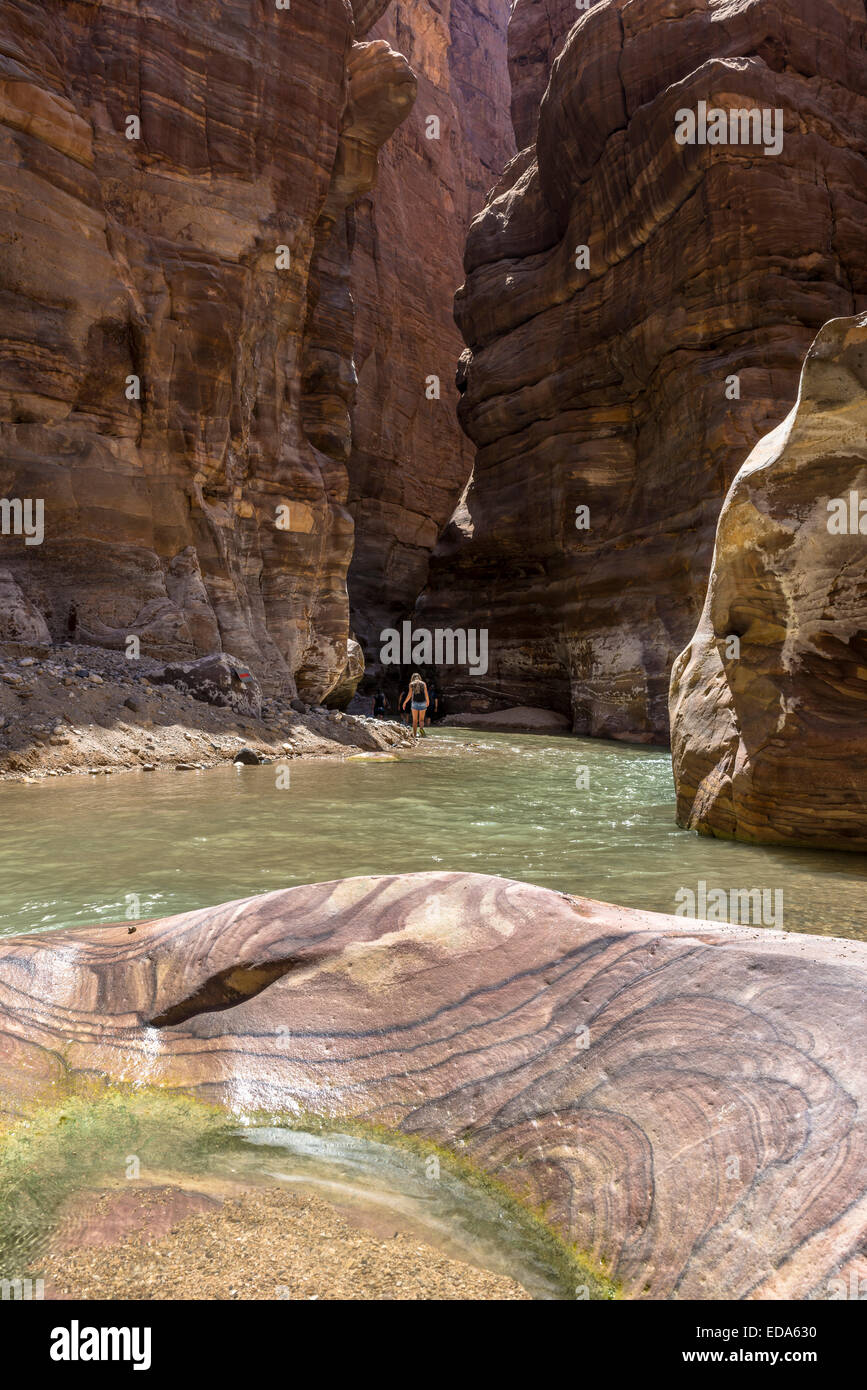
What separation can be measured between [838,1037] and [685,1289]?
51cm

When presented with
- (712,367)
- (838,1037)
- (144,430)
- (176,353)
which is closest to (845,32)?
(712,367)

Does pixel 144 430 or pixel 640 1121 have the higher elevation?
pixel 144 430

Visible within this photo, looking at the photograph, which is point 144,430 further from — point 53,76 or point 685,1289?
point 685,1289

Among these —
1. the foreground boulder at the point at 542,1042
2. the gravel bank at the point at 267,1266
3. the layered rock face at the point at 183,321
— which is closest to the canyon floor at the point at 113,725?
the layered rock face at the point at 183,321

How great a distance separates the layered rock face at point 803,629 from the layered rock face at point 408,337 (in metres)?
26.8

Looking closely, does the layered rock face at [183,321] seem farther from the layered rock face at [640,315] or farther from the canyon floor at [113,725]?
the layered rock face at [640,315]

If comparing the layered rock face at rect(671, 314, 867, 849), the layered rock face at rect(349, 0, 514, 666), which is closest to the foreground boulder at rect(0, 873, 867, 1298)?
the layered rock face at rect(671, 314, 867, 849)

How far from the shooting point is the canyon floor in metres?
9.34

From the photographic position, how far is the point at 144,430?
14.6m

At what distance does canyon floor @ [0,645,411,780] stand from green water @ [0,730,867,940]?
2.22 feet

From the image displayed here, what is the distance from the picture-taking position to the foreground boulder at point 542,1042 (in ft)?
4.21

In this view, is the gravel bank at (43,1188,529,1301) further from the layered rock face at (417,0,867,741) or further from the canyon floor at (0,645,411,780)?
the layered rock face at (417,0,867,741)

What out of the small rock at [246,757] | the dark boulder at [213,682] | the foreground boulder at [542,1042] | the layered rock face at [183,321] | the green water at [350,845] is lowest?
the green water at [350,845]
